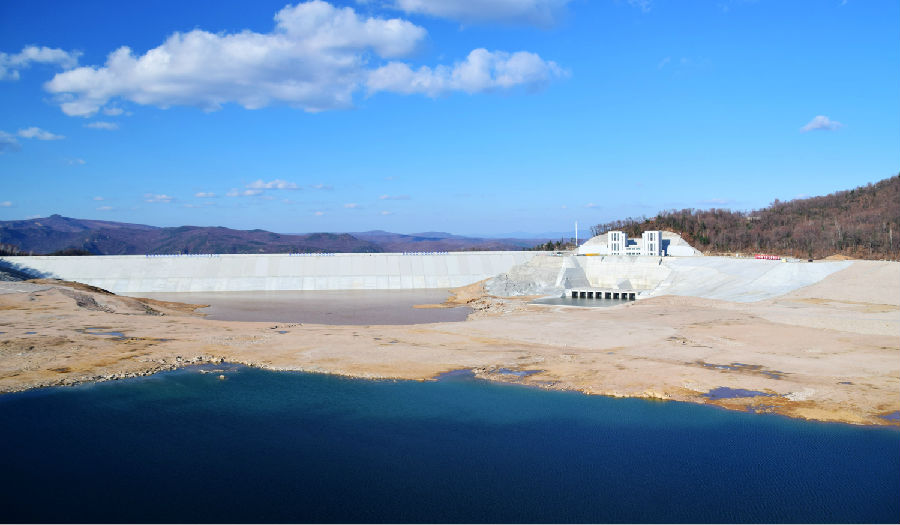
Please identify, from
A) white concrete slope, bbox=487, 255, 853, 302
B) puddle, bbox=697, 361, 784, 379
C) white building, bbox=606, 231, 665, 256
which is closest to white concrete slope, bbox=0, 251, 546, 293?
white concrete slope, bbox=487, 255, 853, 302

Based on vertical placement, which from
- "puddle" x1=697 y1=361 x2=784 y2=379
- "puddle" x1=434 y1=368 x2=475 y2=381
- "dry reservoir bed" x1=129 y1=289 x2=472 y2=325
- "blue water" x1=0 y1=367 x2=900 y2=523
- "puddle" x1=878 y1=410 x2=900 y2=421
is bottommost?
"blue water" x1=0 y1=367 x2=900 y2=523

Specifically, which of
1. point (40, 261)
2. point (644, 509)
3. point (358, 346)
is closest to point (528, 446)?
point (644, 509)

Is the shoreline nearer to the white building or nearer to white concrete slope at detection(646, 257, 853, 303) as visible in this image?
white concrete slope at detection(646, 257, 853, 303)

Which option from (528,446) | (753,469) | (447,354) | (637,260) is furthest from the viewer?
(637,260)

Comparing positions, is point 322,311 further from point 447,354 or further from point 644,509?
point 644,509

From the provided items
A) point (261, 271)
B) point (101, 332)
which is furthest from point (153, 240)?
point (101, 332)

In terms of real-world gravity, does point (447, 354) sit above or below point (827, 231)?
below
